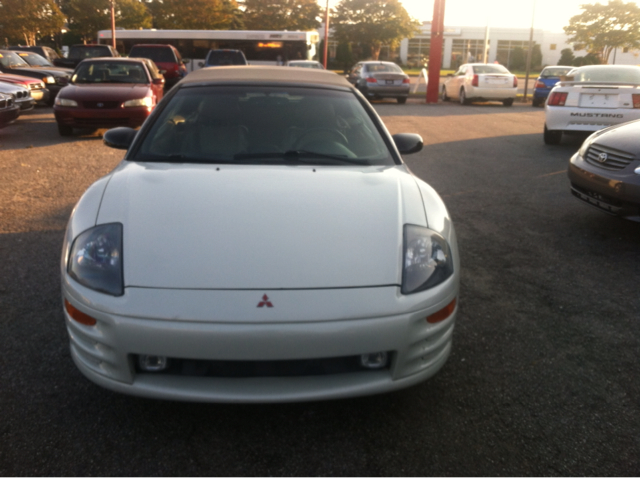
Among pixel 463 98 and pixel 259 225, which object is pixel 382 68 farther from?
pixel 259 225

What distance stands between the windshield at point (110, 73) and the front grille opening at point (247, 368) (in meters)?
10.5

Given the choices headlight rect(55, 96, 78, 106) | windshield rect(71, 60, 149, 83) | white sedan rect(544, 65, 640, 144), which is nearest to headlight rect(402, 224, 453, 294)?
white sedan rect(544, 65, 640, 144)

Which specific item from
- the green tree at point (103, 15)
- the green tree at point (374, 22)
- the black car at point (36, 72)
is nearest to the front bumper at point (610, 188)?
the black car at point (36, 72)

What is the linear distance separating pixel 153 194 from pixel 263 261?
2.49 ft

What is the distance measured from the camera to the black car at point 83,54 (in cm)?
2248

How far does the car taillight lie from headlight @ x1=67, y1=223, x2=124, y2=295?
921 centimetres

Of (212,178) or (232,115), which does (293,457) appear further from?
(232,115)

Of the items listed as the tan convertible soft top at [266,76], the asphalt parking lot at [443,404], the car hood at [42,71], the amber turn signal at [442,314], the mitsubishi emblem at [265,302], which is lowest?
the asphalt parking lot at [443,404]

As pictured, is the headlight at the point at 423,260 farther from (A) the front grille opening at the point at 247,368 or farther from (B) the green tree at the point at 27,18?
(B) the green tree at the point at 27,18

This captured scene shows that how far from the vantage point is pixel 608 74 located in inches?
413

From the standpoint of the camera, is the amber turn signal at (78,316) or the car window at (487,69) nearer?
the amber turn signal at (78,316)

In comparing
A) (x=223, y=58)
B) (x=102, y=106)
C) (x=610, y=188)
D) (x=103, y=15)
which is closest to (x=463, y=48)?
(x=103, y=15)

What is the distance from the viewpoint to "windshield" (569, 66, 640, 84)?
10320mm

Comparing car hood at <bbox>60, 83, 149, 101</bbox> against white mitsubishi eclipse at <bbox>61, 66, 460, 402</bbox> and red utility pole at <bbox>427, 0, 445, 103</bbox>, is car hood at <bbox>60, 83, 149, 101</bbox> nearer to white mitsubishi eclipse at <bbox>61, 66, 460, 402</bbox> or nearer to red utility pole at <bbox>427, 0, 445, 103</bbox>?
white mitsubishi eclipse at <bbox>61, 66, 460, 402</bbox>
